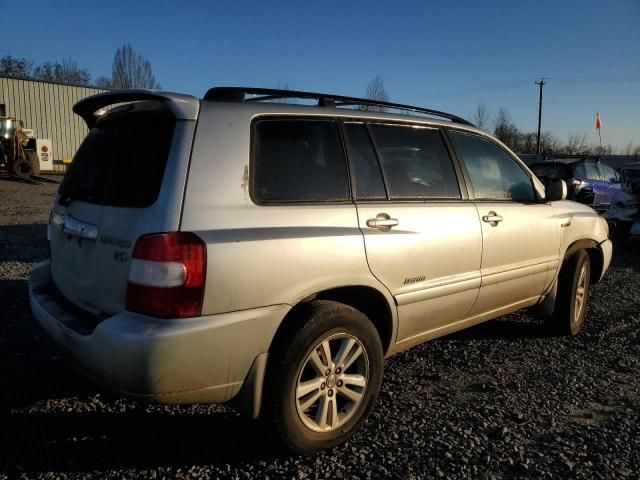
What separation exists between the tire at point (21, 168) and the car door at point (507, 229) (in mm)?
22473

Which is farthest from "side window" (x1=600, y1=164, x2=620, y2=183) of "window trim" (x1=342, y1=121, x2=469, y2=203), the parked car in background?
"window trim" (x1=342, y1=121, x2=469, y2=203)

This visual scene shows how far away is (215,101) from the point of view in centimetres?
254

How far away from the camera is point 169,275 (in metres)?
2.15

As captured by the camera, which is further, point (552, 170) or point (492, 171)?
point (552, 170)

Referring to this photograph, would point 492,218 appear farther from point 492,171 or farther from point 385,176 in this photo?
point 385,176

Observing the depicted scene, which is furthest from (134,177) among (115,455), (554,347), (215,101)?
(554,347)

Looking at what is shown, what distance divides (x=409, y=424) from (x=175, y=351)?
5.07 ft

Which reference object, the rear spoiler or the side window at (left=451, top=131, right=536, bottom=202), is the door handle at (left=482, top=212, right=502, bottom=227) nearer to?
the side window at (left=451, top=131, right=536, bottom=202)

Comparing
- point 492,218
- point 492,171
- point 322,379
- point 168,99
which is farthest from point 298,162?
point 492,171

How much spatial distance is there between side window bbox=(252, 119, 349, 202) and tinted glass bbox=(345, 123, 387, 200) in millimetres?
86

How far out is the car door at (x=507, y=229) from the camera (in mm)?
3620

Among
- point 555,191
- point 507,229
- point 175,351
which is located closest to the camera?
point 175,351

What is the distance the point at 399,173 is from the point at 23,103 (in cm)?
2836

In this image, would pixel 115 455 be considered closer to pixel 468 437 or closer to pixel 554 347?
pixel 468 437
